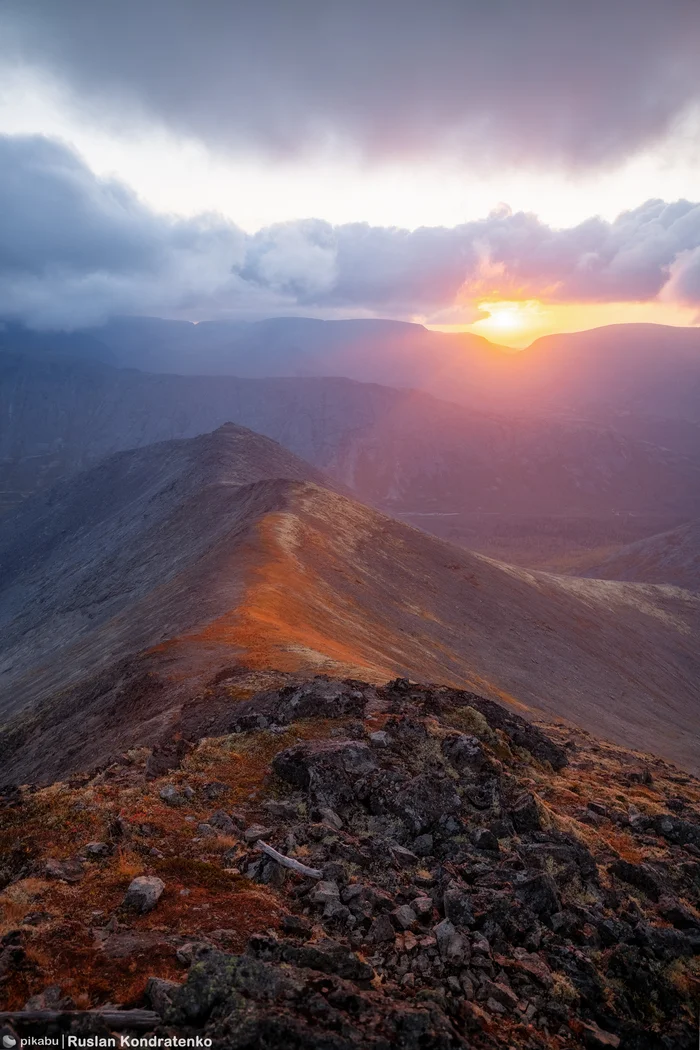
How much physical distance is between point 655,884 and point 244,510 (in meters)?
75.8

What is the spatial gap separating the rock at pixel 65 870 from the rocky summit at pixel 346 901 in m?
0.05

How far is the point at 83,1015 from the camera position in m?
7.25

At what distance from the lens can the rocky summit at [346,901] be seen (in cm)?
→ 798

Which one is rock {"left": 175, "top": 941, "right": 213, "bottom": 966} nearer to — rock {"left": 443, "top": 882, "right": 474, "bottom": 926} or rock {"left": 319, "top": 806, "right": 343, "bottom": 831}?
rock {"left": 443, "top": 882, "right": 474, "bottom": 926}

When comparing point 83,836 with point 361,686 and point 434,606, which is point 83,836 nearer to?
point 361,686

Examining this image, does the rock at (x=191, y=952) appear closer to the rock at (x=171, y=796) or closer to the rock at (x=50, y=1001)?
the rock at (x=50, y=1001)

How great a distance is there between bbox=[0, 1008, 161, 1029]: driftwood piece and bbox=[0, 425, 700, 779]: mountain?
16122 mm

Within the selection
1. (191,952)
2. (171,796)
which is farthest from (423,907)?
(171,796)

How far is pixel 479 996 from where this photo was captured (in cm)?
908

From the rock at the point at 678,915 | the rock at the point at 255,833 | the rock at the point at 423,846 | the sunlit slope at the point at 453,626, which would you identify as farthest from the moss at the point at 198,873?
the sunlit slope at the point at 453,626

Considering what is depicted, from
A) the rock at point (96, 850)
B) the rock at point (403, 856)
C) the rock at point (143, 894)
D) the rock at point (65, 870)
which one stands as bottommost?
the rock at point (403, 856)

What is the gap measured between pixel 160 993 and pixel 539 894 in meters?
7.35

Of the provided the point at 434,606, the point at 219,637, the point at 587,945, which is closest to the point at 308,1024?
the point at 587,945

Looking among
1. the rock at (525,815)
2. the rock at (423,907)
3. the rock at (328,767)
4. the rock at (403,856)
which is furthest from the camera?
the rock at (328,767)
